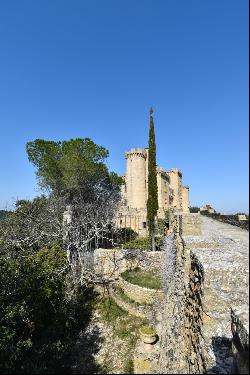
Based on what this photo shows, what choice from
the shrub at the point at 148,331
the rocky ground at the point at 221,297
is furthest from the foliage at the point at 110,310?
the rocky ground at the point at 221,297

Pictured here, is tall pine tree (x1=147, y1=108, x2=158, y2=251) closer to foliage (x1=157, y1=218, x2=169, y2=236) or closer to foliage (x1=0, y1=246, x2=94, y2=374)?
foliage (x1=157, y1=218, x2=169, y2=236)

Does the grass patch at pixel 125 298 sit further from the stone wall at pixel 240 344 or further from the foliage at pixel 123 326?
the stone wall at pixel 240 344

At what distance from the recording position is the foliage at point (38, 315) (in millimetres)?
10031

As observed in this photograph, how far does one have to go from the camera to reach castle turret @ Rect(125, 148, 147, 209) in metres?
35.7

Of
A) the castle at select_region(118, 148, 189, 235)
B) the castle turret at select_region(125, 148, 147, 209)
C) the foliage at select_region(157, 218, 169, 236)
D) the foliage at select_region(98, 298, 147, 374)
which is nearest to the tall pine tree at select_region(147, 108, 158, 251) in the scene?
the foliage at select_region(157, 218, 169, 236)

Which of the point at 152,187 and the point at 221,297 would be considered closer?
the point at 221,297

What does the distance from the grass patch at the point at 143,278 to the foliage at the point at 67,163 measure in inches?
421

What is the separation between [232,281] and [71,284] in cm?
1166

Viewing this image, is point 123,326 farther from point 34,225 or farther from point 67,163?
point 67,163

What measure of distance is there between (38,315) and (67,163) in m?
14.6

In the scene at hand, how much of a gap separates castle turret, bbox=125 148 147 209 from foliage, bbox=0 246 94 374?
20.6 m

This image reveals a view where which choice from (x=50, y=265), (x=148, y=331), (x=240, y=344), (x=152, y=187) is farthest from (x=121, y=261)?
(x=240, y=344)

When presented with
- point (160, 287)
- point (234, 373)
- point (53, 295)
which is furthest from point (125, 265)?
point (234, 373)

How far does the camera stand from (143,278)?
1579 centimetres
